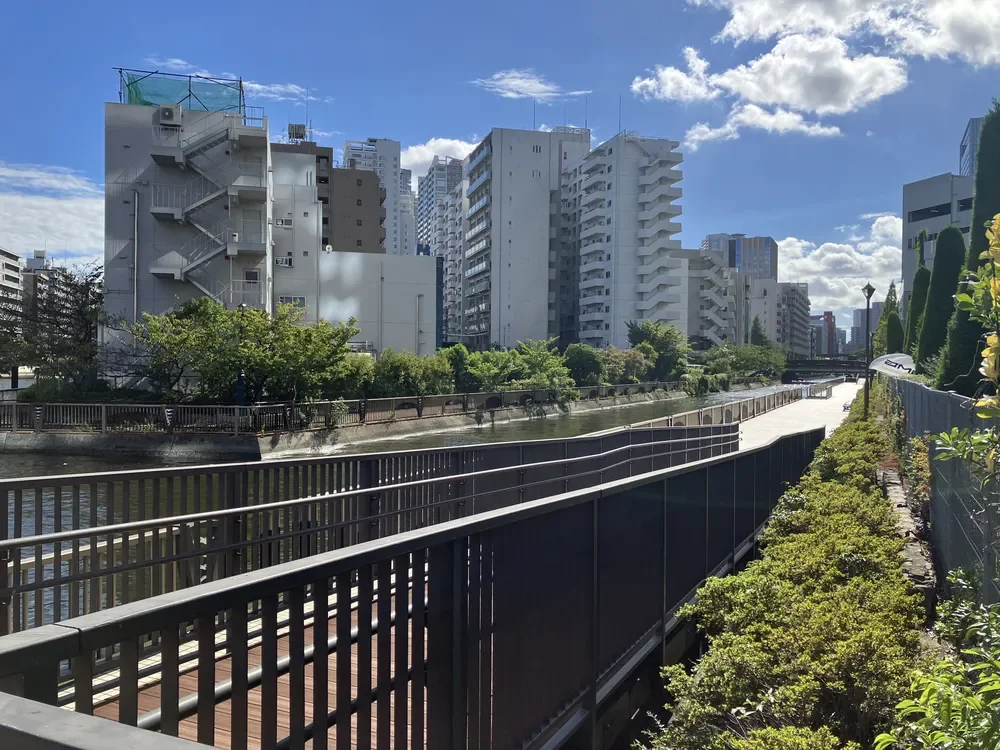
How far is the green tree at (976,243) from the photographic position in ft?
52.1

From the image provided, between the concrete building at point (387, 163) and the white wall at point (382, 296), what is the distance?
366ft

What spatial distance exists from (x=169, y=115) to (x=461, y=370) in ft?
81.0

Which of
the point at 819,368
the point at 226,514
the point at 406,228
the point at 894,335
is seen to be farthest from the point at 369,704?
the point at 406,228

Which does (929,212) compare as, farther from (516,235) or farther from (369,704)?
(369,704)

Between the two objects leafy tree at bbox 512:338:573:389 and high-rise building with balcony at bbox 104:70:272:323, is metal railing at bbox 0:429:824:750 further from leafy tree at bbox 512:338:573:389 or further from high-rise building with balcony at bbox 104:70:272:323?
leafy tree at bbox 512:338:573:389

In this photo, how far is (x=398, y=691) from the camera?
2.78 m

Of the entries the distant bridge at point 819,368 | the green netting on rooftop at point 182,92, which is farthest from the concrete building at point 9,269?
the distant bridge at point 819,368

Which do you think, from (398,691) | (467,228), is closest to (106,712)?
(398,691)

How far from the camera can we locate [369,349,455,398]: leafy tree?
44.2 m

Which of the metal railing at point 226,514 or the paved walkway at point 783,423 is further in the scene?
the paved walkway at point 783,423

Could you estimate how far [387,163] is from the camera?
603ft

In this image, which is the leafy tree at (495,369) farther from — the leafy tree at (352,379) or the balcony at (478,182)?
the balcony at (478,182)

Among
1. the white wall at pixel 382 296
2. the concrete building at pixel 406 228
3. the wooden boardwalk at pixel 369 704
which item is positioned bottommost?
the wooden boardwalk at pixel 369 704

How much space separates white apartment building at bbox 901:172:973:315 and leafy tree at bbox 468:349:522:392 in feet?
126
